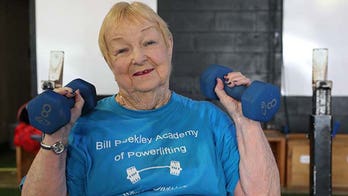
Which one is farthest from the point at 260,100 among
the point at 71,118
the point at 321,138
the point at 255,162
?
the point at 321,138

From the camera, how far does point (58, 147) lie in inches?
50.2

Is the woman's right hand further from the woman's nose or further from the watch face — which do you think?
the woman's nose

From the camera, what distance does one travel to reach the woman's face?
1.41 metres

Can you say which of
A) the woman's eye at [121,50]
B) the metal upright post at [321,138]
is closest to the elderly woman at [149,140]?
the woman's eye at [121,50]

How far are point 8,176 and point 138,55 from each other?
2996 mm

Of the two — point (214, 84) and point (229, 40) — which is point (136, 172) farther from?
point (229, 40)

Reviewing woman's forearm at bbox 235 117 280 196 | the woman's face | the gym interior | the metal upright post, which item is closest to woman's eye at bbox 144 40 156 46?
the woman's face

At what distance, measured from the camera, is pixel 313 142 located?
Result: 2.43m

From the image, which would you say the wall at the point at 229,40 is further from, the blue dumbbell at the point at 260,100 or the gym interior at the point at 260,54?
the blue dumbbell at the point at 260,100

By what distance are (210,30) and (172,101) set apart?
7.43 ft

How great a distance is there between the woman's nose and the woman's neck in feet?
0.38

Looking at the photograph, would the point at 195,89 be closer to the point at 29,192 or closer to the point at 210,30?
the point at 210,30

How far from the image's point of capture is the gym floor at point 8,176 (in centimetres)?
343

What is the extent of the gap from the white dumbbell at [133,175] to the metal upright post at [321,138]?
1333mm
